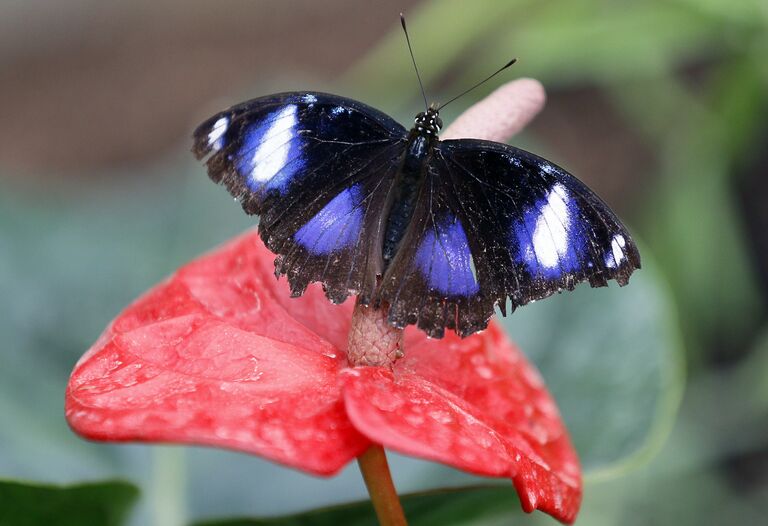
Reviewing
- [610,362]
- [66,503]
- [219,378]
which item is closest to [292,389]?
[219,378]

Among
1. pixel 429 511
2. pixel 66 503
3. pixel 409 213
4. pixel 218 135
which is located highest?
pixel 218 135

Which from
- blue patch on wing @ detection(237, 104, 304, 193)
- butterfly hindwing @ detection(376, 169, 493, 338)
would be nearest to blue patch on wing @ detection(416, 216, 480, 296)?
butterfly hindwing @ detection(376, 169, 493, 338)

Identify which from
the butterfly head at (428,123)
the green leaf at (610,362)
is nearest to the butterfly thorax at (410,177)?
the butterfly head at (428,123)

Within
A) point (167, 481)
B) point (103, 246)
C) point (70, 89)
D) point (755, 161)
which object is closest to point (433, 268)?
point (167, 481)

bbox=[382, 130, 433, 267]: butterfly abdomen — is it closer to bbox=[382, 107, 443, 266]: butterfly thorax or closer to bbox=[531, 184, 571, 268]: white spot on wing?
bbox=[382, 107, 443, 266]: butterfly thorax

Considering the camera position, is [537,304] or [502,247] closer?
[502,247]

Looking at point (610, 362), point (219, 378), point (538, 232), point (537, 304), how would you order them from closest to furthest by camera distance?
point (219, 378)
point (538, 232)
point (610, 362)
point (537, 304)

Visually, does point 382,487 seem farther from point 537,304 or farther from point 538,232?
point 537,304

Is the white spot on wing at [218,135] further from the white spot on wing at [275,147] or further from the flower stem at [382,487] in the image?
the flower stem at [382,487]
